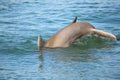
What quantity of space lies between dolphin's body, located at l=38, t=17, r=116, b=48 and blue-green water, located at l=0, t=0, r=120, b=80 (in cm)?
20

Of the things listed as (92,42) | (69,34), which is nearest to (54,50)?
(69,34)

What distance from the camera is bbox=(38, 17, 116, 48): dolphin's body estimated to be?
429 inches

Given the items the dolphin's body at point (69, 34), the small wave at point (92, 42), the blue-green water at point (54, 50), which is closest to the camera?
the blue-green water at point (54, 50)

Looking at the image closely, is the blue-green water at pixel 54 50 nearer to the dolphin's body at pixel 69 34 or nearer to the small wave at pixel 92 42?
the small wave at pixel 92 42

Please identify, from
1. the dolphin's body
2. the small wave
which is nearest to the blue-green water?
the small wave

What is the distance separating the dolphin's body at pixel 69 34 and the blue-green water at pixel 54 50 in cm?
20

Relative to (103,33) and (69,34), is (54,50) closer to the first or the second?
(69,34)

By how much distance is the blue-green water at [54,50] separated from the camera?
8.80 meters

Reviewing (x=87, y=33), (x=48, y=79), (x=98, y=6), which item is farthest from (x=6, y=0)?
(x=48, y=79)

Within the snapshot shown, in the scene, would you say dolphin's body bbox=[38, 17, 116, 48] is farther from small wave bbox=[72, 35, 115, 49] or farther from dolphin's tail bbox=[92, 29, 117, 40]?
small wave bbox=[72, 35, 115, 49]

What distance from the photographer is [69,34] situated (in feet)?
36.6

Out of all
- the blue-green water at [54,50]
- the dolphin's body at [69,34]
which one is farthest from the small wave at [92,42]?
the dolphin's body at [69,34]

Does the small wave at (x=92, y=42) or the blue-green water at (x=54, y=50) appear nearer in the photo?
the blue-green water at (x=54, y=50)

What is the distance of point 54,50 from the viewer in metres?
10.6
